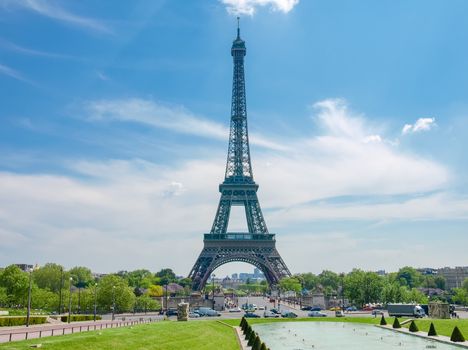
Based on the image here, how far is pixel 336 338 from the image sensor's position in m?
55.1

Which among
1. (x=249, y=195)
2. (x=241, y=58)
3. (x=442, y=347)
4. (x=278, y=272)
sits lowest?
(x=442, y=347)

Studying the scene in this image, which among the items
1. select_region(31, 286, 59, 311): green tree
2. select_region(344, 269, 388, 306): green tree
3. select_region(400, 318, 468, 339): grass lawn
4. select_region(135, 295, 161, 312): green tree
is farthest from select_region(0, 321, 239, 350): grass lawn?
select_region(344, 269, 388, 306): green tree

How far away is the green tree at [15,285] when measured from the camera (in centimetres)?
9544

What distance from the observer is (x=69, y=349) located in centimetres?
3175

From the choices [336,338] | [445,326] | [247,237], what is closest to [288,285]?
[247,237]

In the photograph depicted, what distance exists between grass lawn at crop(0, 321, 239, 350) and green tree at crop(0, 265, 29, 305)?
51.4 metres

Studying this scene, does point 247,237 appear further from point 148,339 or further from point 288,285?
point 148,339

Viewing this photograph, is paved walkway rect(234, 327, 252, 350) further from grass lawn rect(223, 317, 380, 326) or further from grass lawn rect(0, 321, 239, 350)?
grass lawn rect(223, 317, 380, 326)

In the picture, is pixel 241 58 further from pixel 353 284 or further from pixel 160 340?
pixel 160 340

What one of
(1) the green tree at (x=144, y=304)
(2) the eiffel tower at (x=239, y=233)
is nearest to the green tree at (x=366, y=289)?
(2) the eiffel tower at (x=239, y=233)

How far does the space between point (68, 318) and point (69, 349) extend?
31.8 m

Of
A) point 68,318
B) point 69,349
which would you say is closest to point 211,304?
point 68,318

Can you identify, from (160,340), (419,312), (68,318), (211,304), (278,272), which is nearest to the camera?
(160,340)

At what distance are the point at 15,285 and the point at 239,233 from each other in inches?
2547
